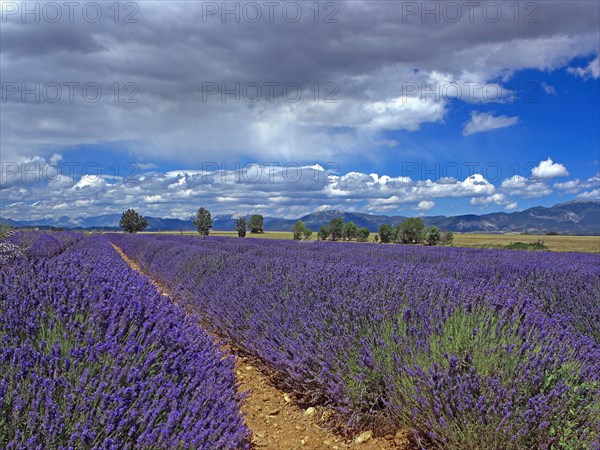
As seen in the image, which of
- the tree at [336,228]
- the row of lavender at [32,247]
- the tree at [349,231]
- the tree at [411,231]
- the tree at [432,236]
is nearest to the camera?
the row of lavender at [32,247]

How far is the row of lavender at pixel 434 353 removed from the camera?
1.91m

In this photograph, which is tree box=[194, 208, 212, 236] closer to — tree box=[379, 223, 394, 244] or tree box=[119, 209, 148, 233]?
tree box=[119, 209, 148, 233]

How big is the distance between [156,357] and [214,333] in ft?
9.54

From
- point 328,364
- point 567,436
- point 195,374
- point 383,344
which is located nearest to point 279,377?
point 328,364

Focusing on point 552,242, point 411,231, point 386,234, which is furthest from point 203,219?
point 552,242

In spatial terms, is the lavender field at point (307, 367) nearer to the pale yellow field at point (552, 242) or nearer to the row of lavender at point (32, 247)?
the row of lavender at point (32, 247)

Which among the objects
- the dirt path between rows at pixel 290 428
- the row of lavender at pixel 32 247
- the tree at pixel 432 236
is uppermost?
the row of lavender at pixel 32 247

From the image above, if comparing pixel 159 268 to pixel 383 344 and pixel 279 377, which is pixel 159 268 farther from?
pixel 383 344

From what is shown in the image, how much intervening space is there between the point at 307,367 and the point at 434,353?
→ 34.6 inches

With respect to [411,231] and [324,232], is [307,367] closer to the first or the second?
[411,231]

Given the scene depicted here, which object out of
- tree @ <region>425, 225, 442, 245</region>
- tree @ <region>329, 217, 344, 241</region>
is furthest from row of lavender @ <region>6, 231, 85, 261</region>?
tree @ <region>329, 217, 344, 241</region>

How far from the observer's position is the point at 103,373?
1668 mm

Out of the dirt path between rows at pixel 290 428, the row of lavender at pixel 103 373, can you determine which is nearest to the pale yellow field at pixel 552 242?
the dirt path between rows at pixel 290 428

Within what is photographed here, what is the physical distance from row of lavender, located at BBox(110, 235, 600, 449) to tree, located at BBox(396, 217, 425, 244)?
49061 millimetres
